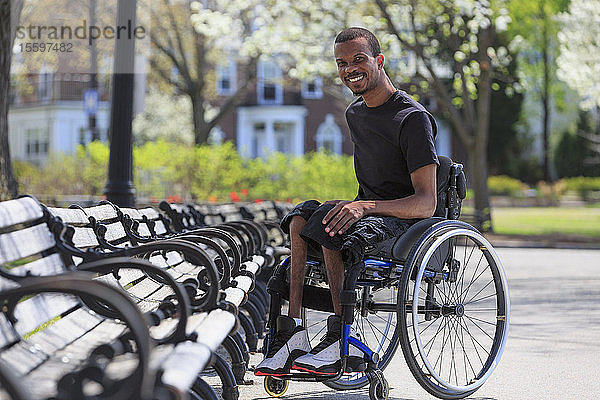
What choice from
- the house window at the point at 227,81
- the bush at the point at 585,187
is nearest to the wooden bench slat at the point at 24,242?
the bush at the point at 585,187

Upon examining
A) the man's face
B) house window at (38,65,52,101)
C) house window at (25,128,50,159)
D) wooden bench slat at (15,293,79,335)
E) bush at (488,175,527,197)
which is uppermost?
house window at (38,65,52,101)

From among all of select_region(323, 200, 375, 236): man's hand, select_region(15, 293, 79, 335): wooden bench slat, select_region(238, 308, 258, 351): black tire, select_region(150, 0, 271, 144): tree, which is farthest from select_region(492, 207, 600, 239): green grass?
select_region(15, 293, 79, 335): wooden bench slat

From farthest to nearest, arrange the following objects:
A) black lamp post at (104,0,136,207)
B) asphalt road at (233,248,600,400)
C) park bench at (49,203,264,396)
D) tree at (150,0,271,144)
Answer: tree at (150,0,271,144), black lamp post at (104,0,136,207), asphalt road at (233,248,600,400), park bench at (49,203,264,396)

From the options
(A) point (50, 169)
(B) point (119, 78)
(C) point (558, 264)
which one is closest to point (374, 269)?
(B) point (119, 78)

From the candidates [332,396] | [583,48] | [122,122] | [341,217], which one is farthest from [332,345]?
[583,48]

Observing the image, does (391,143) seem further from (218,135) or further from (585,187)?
(218,135)

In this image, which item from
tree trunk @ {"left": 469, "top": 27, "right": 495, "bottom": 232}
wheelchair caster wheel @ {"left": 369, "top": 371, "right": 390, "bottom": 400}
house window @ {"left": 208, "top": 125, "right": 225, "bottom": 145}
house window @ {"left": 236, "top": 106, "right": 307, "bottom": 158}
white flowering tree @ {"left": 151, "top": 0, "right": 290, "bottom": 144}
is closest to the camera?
wheelchair caster wheel @ {"left": 369, "top": 371, "right": 390, "bottom": 400}

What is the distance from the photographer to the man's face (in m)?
5.23

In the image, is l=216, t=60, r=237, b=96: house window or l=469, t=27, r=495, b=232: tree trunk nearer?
l=469, t=27, r=495, b=232: tree trunk

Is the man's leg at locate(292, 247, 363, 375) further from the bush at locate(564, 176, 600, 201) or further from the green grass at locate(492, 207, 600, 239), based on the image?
the bush at locate(564, 176, 600, 201)

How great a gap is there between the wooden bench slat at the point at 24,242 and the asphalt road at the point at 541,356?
1638mm

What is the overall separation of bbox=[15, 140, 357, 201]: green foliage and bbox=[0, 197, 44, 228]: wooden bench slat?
18.7 m

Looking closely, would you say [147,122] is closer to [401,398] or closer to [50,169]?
[50,169]

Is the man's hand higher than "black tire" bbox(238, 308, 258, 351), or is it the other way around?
the man's hand
